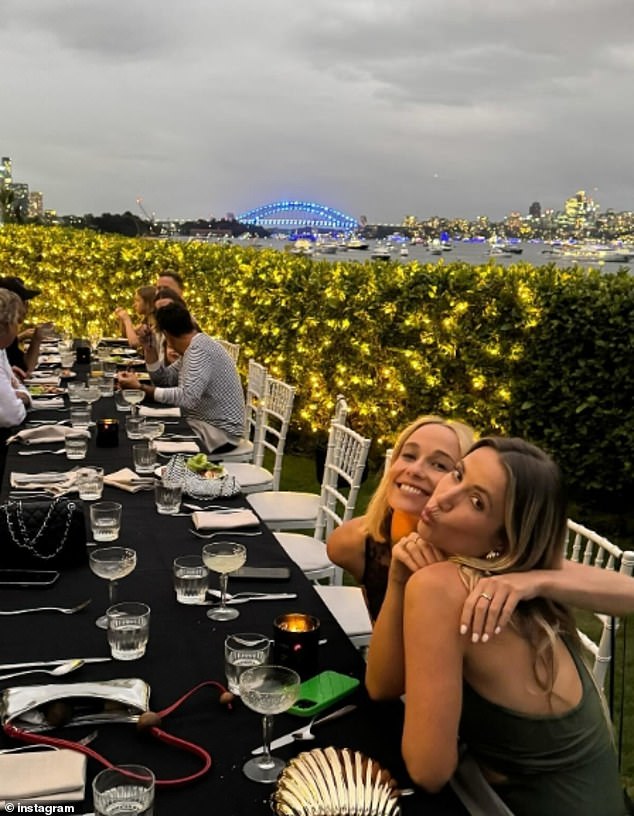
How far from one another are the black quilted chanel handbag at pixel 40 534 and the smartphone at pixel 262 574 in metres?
0.51

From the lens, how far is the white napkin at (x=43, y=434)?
404 centimetres

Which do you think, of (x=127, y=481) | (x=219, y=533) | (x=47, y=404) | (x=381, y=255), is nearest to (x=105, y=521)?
(x=219, y=533)

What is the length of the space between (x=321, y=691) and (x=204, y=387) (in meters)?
3.52

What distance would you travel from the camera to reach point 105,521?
104 inches

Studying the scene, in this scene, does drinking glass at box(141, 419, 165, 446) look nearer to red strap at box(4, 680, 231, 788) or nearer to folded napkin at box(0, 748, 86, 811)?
red strap at box(4, 680, 231, 788)

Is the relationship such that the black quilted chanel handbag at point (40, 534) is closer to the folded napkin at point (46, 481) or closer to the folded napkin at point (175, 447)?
the folded napkin at point (46, 481)

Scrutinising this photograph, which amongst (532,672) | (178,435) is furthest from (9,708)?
(178,435)

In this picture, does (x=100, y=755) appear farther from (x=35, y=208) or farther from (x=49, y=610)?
(x=35, y=208)

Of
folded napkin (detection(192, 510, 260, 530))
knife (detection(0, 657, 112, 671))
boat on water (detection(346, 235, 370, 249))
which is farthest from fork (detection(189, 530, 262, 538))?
→ boat on water (detection(346, 235, 370, 249))

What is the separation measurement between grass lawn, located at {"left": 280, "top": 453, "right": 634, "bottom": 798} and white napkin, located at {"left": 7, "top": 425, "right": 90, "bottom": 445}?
2.63m

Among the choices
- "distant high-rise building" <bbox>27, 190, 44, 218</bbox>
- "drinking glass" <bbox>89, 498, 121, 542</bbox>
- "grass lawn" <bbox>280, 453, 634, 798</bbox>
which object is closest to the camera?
"drinking glass" <bbox>89, 498, 121, 542</bbox>

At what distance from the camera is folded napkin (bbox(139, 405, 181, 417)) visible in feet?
16.1

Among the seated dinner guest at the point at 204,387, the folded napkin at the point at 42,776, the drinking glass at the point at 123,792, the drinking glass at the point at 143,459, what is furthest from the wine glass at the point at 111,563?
the seated dinner guest at the point at 204,387

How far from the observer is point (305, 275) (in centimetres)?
753
